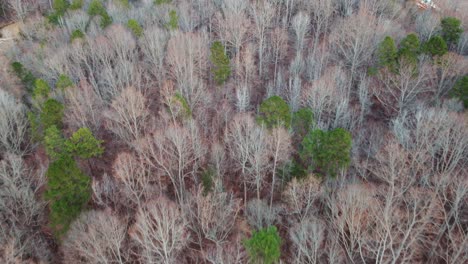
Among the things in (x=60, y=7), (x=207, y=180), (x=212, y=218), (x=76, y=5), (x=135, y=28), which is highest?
(x=76, y=5)

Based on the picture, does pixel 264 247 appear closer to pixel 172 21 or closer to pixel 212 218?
pixel 212 218

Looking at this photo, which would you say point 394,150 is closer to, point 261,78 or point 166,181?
point 166,181

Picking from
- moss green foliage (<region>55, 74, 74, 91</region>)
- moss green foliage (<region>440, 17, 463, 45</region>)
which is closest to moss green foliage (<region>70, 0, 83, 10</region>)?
moss green foliage (<region>55, 74, 74, 91</region>)

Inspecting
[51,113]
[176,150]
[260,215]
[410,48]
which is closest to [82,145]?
[51,113]

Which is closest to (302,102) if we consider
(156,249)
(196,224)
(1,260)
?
(196,224)

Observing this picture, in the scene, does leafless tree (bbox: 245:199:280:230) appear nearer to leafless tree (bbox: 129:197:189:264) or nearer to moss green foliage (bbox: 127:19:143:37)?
leafless tree (bbox: 129:197:189:264)
